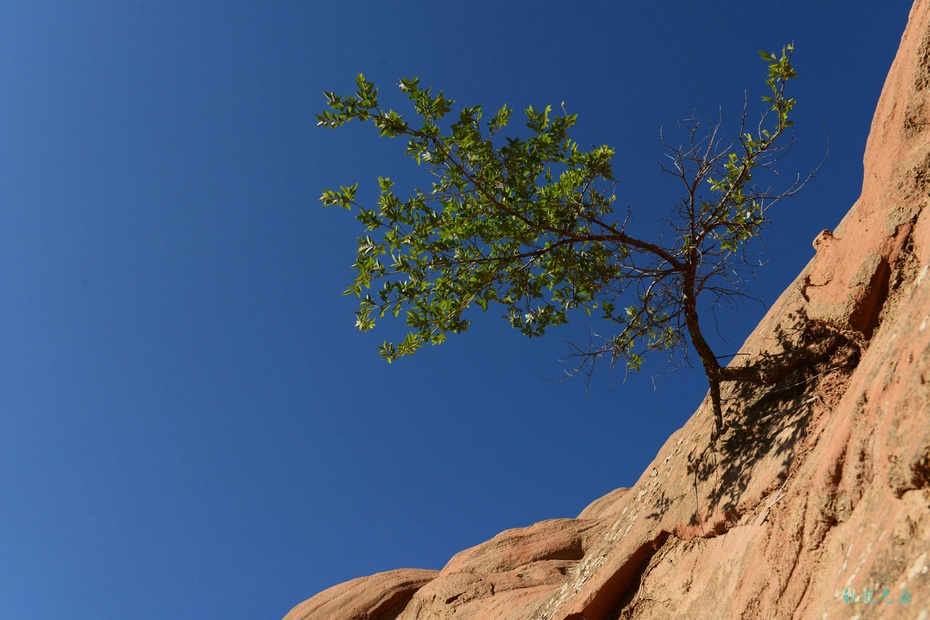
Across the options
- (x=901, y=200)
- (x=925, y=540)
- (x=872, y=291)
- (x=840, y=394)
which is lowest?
(x=925, y=540)

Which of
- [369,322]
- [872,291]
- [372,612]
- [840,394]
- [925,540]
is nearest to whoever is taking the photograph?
[925,540]

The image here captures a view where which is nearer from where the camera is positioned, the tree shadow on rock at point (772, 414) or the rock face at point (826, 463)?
the rock face at point (826, 463)

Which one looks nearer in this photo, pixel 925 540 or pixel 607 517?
pixel 925 540

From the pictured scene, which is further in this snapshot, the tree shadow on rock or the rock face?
the tree shadow on rock

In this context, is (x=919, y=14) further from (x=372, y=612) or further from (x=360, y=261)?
(x=372, y=612)

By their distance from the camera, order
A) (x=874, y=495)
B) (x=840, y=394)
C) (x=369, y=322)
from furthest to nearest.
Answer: (x=369, y=322), (x=840, y=394), (x=874, y=495)

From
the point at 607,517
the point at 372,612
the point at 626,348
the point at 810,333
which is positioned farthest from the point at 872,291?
the point at 372,612

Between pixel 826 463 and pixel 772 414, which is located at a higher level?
pixel 772 414

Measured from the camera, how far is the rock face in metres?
5.29

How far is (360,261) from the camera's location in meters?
9.61

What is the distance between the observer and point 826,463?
6.46 metres

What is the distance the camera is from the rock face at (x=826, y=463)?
5289mm

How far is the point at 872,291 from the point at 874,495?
259 cm

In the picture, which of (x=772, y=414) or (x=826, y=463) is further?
(x=772, y=414)
